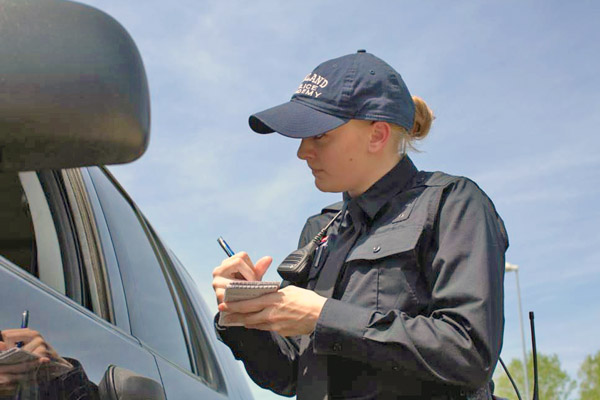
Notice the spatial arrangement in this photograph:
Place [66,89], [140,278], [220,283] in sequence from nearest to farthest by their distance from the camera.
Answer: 1. [66,89]
2. [220,283]
3. [140,278]

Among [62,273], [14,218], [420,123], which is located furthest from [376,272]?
[14,218]

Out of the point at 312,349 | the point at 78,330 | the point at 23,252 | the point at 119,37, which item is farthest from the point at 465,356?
the point at 119,37

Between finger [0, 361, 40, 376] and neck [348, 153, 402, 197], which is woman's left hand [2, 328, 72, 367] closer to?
finger [0, 361, 40, 376]

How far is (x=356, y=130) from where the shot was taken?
2195 millimetres

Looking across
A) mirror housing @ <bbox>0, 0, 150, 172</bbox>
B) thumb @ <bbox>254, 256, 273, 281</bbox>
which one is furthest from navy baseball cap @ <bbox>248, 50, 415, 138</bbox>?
mirror housing @ <bbox>0, 0, 150, 172</bbox>

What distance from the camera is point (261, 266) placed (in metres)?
2.12

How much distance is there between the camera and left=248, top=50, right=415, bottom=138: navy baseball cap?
2174mm

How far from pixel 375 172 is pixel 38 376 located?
116 centimetres

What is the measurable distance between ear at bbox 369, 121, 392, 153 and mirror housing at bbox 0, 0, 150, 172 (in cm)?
126

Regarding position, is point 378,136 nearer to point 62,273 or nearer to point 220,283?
point 220,283

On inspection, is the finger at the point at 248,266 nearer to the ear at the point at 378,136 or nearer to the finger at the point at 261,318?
the finger at the point at 261,318

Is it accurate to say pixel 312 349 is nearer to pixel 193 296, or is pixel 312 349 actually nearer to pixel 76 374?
pixel 76 374

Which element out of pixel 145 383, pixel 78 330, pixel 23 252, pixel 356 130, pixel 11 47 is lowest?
pixel 145 383

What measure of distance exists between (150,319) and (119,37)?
146 centimetres
